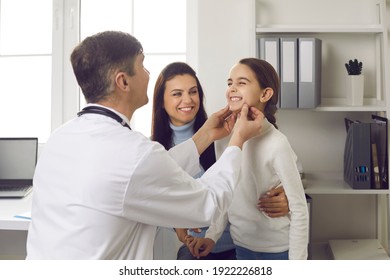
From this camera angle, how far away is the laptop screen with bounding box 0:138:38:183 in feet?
6.28

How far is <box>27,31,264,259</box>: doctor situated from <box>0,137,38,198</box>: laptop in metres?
0.95

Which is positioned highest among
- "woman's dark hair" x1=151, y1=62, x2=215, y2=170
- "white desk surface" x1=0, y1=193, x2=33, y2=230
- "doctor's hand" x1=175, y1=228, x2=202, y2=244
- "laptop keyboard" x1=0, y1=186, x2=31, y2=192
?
"woman's dark hair" x1=151, y1=62, x2=215, y2=170

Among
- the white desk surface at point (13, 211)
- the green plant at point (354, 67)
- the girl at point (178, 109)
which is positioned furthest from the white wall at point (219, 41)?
the white desk surface at point (13, 211)

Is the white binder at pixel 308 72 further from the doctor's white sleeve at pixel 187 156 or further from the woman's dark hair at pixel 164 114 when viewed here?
the doctor's white sleeve at pixel 187 156

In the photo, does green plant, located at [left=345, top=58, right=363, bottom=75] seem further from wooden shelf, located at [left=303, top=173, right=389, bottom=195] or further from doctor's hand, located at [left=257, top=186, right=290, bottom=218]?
doctor's hand, located at [left=257, top=186, right=290, bottom=218]

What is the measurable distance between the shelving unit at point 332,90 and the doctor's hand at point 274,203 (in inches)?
33.9

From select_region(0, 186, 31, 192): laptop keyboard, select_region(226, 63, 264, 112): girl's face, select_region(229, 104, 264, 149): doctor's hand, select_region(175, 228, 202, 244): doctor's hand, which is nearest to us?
select_region(229, 104, 264, 149): doctor's hand

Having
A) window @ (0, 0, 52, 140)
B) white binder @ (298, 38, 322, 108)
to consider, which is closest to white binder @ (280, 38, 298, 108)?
white binder @ (298, 38, 322, 108)

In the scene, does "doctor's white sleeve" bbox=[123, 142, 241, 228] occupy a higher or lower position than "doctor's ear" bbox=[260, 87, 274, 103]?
lower

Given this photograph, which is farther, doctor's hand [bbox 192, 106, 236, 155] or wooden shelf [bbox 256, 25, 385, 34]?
wooden shelf [bbox 256, 25, 385, 34]

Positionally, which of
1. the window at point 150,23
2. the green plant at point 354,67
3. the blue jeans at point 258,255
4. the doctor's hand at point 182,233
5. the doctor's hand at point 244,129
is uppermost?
the window at point 150,23

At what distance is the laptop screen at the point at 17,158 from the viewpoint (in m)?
1.91
